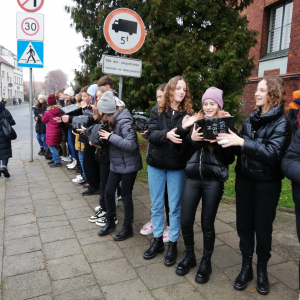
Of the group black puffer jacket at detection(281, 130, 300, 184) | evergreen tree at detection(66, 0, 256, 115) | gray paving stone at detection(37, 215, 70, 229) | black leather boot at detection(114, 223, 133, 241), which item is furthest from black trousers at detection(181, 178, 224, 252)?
evergreen tree at detection(66, 0, 256, 115)

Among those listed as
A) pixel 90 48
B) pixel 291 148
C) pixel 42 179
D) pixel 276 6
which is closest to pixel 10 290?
pixel 291 148

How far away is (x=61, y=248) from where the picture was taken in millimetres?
3541

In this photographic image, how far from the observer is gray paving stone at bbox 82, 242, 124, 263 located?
3338mm

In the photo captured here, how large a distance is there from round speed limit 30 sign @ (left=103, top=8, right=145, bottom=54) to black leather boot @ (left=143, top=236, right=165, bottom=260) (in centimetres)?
292

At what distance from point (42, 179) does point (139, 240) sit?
3615 mm

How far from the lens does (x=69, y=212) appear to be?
15.4 ft

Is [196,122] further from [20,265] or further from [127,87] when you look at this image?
[127,87]

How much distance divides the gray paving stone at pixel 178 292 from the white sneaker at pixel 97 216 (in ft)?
5.98

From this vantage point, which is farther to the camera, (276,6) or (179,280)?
(276,6)

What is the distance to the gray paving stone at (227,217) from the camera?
14.6 ft

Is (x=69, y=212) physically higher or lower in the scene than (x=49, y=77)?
lower

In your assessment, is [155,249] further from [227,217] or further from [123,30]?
[123,30]

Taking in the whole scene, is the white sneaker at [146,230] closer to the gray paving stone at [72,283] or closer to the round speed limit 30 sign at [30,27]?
the gray paving stone at [72,283]

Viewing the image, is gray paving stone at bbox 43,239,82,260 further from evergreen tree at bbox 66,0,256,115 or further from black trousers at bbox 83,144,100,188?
evergreen tree at bbox 66,0,256,115
